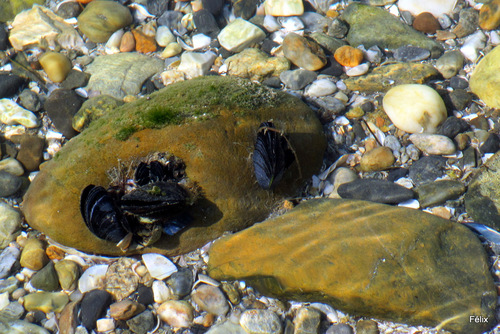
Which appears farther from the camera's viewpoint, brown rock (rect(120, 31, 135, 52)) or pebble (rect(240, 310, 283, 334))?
brown rock (rect(120, 31, 135, 52))

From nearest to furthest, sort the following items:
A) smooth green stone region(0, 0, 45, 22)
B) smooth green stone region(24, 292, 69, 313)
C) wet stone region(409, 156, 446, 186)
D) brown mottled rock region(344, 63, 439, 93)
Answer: smooth green stone region(24, 292, 69, 313)
wet stone region(409, 156, 446, 186)
brown mottled rock region(344, 63, 439, 93)
smooth green stone region(0, 0, 45, 22)

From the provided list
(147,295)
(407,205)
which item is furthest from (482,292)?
(147,295)

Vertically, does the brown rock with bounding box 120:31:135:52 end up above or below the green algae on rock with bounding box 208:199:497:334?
above

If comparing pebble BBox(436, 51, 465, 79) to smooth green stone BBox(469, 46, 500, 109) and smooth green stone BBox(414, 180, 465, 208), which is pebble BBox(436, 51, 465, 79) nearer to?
smooth green stone BBox(469, 46, 500, 109)

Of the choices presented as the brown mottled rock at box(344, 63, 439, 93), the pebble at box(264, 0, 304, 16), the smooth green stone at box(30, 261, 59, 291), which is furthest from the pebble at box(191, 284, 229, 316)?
the pebble at box(264, 0, 304, 16)

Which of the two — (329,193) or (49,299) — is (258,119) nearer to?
(329,193)

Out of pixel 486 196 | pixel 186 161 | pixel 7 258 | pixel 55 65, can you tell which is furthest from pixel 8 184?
pixel 486 196

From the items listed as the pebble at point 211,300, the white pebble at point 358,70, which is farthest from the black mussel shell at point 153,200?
the white pebble at point 358,70

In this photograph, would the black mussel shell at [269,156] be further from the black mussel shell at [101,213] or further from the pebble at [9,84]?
the pebble at [9,84]
